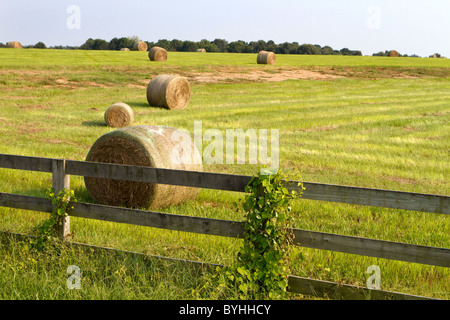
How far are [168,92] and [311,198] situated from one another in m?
16.5

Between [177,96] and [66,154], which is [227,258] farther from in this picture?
[177,96]

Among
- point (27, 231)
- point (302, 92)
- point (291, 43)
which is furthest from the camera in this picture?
point (291, 43)

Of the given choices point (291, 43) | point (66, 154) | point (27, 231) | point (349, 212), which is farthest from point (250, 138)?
point (291, 43)

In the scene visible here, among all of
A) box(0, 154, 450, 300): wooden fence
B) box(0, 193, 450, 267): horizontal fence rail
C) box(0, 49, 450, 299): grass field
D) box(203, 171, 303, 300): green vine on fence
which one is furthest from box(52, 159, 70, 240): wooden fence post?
box(203, 171, 303, 300): green vine on fence

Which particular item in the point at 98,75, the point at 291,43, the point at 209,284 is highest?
the point at 291,43

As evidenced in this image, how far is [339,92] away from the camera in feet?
99.6

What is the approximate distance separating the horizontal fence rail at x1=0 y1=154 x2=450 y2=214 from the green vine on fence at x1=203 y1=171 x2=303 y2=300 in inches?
7.1

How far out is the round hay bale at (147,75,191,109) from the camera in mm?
20703

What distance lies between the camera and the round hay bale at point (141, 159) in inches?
297

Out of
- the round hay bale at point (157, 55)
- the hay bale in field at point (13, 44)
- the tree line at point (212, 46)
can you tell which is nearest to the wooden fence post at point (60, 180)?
the round hay bale at point (157, 55)

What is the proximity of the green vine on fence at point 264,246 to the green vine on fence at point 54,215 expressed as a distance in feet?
7.30

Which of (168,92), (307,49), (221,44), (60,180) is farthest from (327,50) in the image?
(60,180)

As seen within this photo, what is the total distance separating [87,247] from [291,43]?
320 feet

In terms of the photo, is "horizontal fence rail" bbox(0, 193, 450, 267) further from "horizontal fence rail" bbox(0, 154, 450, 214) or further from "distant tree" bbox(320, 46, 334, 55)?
"distant tree" bbox(320, 46, 334, 55)
